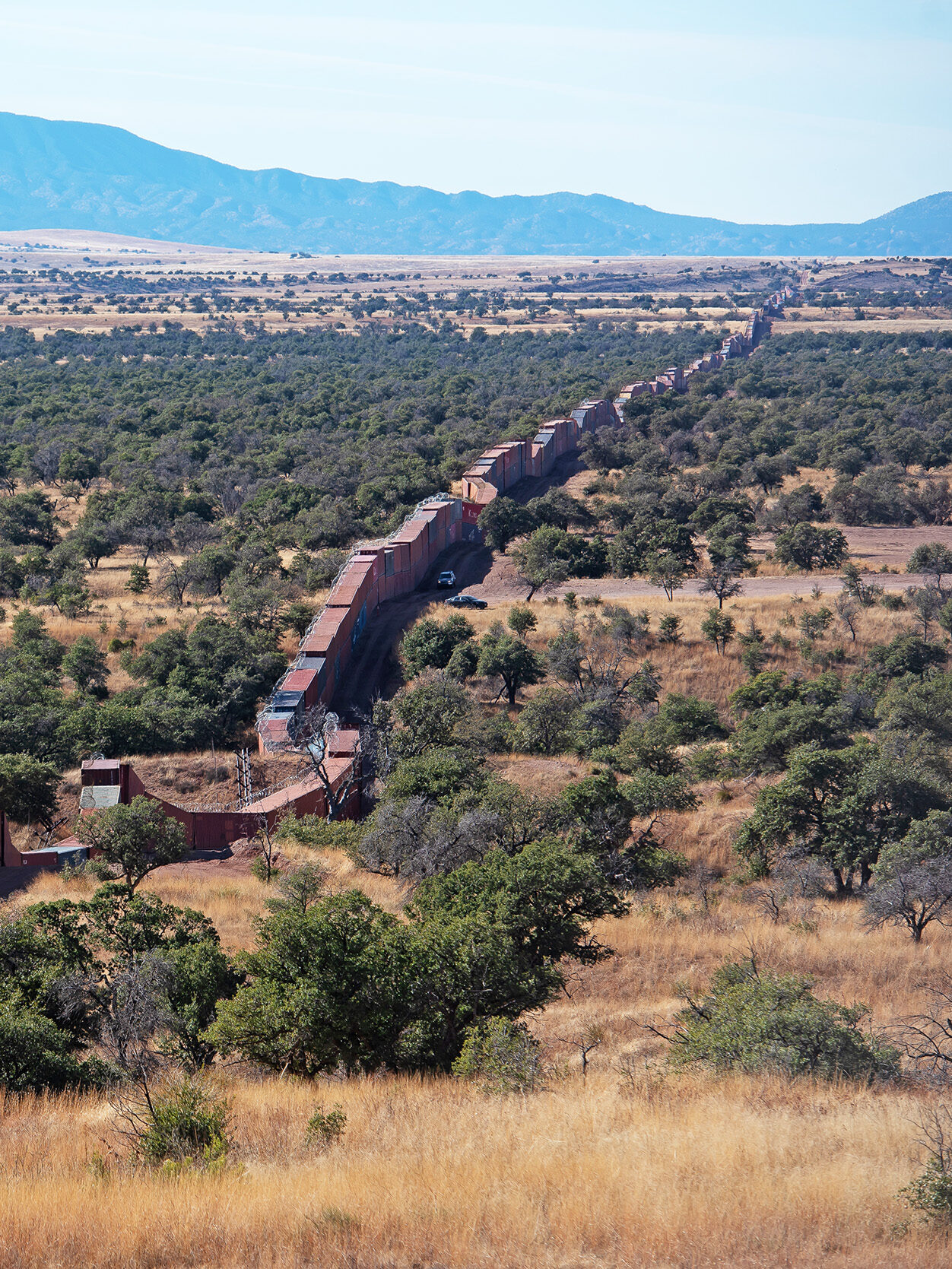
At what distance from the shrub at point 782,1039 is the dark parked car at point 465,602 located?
32106 mm

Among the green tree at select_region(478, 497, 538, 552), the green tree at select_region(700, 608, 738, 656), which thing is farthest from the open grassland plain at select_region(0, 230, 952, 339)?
the green tree at select_region(700, 608, 738, 656)

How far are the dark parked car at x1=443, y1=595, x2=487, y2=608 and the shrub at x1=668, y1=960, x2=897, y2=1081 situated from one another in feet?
105

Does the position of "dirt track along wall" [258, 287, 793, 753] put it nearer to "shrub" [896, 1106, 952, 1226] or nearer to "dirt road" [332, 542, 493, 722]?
"dirt road" [332, 542, 493, 722]

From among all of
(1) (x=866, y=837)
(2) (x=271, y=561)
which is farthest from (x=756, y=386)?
(1) (x=866, y=837)

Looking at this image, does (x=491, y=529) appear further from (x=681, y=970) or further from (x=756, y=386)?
(x=756, y=386)

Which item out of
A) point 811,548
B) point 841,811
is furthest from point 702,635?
point 841,811

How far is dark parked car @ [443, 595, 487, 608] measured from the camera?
43.3m

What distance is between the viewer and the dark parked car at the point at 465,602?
142 ft

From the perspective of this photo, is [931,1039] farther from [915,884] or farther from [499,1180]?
[915,884]

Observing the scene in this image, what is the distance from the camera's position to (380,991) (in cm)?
1091

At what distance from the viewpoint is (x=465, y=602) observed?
4344 cm

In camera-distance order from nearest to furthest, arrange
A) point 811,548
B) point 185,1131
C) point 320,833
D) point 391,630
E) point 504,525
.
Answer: point 185,1131, point 320,833, point 391,630, point 811,548, point 504,525

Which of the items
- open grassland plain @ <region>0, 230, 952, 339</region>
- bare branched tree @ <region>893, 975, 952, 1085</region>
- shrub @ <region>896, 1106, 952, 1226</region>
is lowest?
bare branched tree @ <region>893, 975, 952, 1085</region>

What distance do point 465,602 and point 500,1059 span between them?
3363 cm
